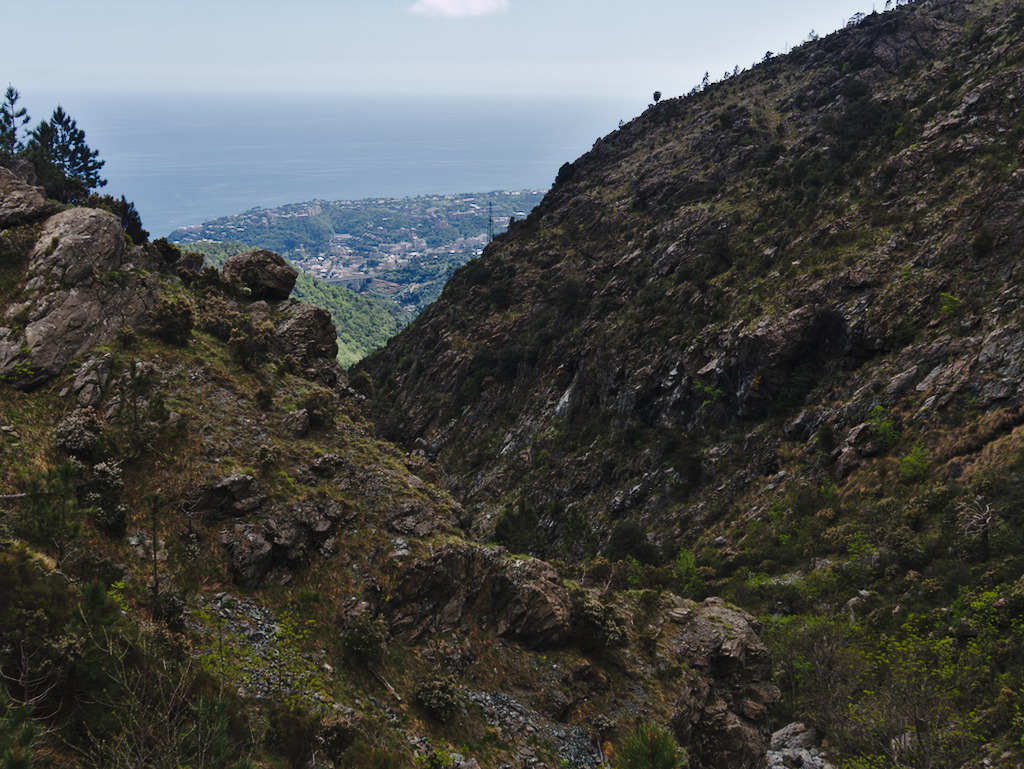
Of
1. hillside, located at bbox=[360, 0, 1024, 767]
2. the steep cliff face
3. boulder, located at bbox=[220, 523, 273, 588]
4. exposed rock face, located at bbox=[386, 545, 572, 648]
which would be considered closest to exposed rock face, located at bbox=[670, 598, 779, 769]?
hillside, located at bbox=[360, 0, 1024, 767]

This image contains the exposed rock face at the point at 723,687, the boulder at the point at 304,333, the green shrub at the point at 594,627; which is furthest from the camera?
the boulder at the point at 304,333

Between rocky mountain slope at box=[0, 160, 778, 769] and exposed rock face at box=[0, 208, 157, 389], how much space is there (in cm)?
10

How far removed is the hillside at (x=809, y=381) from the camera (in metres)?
21.2

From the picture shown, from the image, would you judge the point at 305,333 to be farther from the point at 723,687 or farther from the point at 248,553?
the point at 723,687

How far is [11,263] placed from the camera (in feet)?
81.9

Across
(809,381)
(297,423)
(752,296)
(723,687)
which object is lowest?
(723,687)

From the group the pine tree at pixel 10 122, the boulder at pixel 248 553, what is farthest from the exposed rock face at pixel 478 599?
the pine tree at pixel 10 122

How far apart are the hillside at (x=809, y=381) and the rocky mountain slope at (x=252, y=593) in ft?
22.2

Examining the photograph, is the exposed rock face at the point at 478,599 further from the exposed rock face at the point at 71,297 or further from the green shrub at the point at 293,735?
the exposed rock face at the point at 71,297

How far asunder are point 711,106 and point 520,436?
2710 inches

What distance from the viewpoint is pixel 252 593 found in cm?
1894

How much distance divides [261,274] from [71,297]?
15782 millimetres

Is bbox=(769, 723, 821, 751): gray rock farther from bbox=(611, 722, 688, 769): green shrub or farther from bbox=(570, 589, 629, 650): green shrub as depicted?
bbox=(611, 722, 688, 769): green shrub

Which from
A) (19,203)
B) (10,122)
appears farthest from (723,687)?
(10,122)
